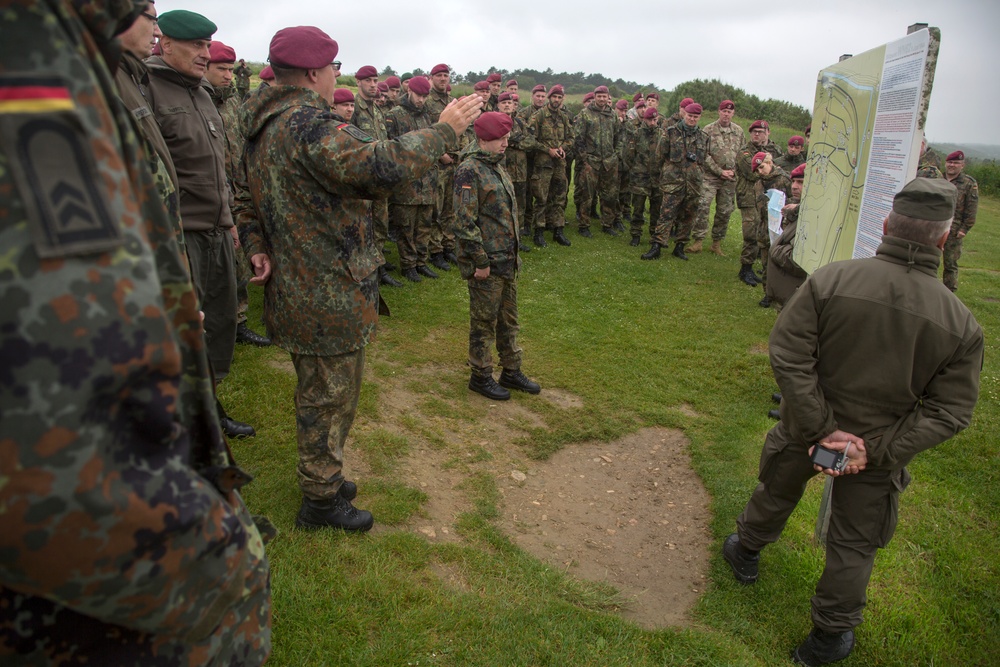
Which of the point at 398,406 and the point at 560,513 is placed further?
the point at 398,406

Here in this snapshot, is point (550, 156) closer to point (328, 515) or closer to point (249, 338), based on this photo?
point (249, 338)

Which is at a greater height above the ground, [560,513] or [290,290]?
[290,290]

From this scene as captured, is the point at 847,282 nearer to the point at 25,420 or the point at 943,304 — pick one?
the point at 943,304

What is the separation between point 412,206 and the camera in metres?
8.36

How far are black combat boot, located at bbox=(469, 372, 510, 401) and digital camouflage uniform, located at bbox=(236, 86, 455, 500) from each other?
2368mm

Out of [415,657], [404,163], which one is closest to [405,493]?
[415,657]

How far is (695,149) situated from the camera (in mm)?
10664

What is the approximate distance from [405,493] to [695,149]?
28.8 feet

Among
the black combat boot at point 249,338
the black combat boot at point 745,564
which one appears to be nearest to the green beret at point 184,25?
the black combat boot at point 249,338

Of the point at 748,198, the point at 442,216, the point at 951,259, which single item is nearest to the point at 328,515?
the point at 442,216

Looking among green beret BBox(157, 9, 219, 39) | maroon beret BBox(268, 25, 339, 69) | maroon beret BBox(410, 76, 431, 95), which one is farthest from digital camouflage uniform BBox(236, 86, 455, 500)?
maroon beret BBox(410, 76, 431, 95)

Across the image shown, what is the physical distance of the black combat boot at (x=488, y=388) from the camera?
224 inches

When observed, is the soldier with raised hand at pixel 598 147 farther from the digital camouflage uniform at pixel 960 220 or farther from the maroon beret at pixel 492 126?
the maroon beret at pixel 492 126

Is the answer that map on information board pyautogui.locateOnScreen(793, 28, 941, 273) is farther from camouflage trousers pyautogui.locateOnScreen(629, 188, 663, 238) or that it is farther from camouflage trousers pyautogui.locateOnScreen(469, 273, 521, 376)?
camouflage trousers pyautogui.locateOnScreen(629, 188, 663, 238)
